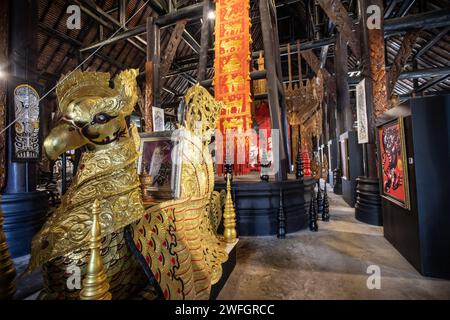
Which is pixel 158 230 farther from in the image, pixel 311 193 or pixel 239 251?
pixel 311 193

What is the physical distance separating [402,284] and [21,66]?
5.04 metres

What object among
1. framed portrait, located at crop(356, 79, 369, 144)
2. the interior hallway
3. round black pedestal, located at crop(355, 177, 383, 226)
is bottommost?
the interior hallway

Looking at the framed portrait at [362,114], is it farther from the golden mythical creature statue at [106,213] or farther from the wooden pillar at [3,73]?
the wooden pillar at [3,73]

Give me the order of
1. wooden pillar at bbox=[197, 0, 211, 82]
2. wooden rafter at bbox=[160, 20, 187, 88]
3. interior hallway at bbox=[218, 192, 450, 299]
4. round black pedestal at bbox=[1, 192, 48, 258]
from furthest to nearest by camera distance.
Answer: wooden rafter at bbox=[160, 20, 187, 88], wooden pillar at bbox=[197, 0, 211, 82], round black pedestal at bbox=[1, 192, 48, 258], interior hallway at bbox=[218, 192, 450, 299]

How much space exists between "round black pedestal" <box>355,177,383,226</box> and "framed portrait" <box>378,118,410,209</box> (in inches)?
32.6

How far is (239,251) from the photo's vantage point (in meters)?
2.67

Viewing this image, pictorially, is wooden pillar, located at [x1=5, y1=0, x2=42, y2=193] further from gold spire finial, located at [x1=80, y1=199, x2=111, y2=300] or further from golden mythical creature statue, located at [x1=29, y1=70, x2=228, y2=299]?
gold spire finial, located at [x1=80, y1=199, x2=111, y2=300]

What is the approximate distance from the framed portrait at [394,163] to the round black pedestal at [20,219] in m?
4.60

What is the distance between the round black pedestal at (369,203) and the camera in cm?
377

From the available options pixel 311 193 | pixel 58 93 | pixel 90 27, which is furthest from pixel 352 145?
pixel 90 27

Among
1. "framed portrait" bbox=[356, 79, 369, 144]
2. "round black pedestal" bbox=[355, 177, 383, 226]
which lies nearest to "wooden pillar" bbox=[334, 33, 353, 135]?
"framed portrait" bbox=[356, 79, 369, 144]

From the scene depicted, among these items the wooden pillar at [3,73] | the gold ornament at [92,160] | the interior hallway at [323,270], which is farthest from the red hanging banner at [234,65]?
the gold ornament at [92,160]

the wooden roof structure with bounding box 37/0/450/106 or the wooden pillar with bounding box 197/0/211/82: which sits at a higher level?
the wooden roof structure with bounding box 37/0/450/106

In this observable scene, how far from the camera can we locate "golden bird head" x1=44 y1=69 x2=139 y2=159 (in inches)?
37.2
